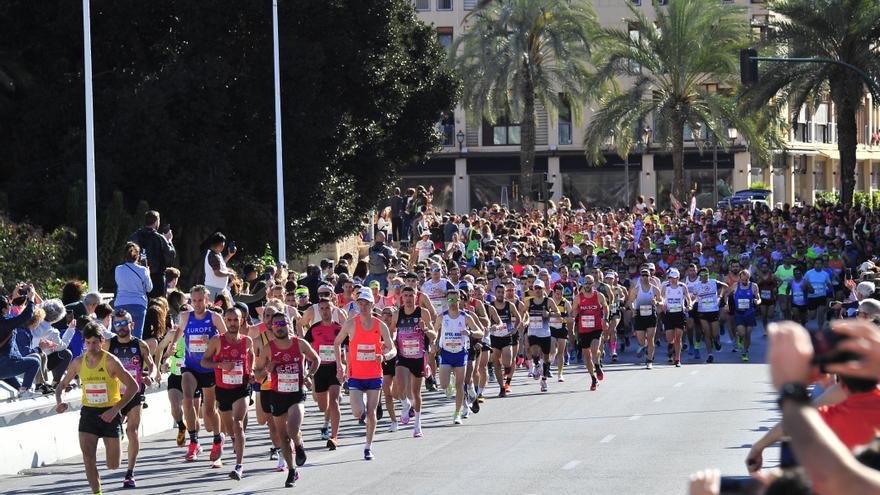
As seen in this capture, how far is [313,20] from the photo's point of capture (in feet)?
113

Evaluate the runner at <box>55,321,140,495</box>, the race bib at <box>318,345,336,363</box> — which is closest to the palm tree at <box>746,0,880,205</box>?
the race bib at <box>318,345,336,363</box>

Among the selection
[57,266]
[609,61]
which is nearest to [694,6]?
[609,61]

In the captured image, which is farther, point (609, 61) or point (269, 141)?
point (609, 61)

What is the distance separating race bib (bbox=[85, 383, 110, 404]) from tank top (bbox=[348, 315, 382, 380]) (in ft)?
11.4

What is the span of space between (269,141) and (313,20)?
10.5 ft

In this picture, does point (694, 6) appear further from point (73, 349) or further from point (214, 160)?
point (73, 349)

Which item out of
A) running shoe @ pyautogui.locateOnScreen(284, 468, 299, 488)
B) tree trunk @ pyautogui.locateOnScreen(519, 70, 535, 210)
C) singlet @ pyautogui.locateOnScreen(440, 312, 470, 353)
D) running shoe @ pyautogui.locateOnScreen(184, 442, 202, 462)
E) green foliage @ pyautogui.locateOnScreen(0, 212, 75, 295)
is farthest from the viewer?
tree trunk @ pyautogui.locateOnScreen(519, 70, 535, 210)

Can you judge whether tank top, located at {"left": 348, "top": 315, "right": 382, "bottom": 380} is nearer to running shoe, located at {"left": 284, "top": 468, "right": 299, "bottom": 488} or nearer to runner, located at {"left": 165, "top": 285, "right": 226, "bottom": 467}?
runner, located at {"left": 165, "top": 285, "right": 226, "bottom": 467}

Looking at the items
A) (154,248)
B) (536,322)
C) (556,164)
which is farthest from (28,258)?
(556,164)

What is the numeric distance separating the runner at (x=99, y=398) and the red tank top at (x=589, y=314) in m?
11.2

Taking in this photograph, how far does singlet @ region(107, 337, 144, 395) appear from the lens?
549 inches

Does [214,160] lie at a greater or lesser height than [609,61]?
lesser

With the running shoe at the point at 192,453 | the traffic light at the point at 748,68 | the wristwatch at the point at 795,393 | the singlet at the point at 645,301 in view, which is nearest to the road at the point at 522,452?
the running shoe at the point at 192,453

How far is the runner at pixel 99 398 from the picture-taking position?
41.5 ft
